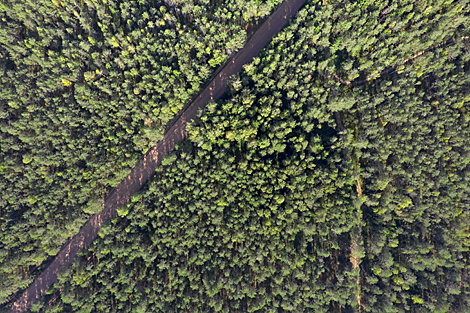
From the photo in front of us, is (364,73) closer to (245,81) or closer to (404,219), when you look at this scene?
(245,81)

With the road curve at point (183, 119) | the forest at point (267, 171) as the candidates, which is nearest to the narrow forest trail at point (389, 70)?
the forest at point (267, 171)

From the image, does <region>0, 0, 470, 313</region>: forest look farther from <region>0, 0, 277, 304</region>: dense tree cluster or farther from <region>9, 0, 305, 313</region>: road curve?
<region>9, 0, 305, 313</region>: road curve

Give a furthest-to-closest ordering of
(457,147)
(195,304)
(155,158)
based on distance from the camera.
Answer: (155,158) → (457,147) → (195,304)

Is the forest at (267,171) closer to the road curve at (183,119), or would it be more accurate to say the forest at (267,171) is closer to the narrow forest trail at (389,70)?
the narrow forest trail at (389,70)

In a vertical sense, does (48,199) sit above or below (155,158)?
below

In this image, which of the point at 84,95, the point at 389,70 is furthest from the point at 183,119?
the point at 389,70

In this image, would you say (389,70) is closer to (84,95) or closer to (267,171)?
(267,171)

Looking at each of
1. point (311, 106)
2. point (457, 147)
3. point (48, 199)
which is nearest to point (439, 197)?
point (457, 147)
